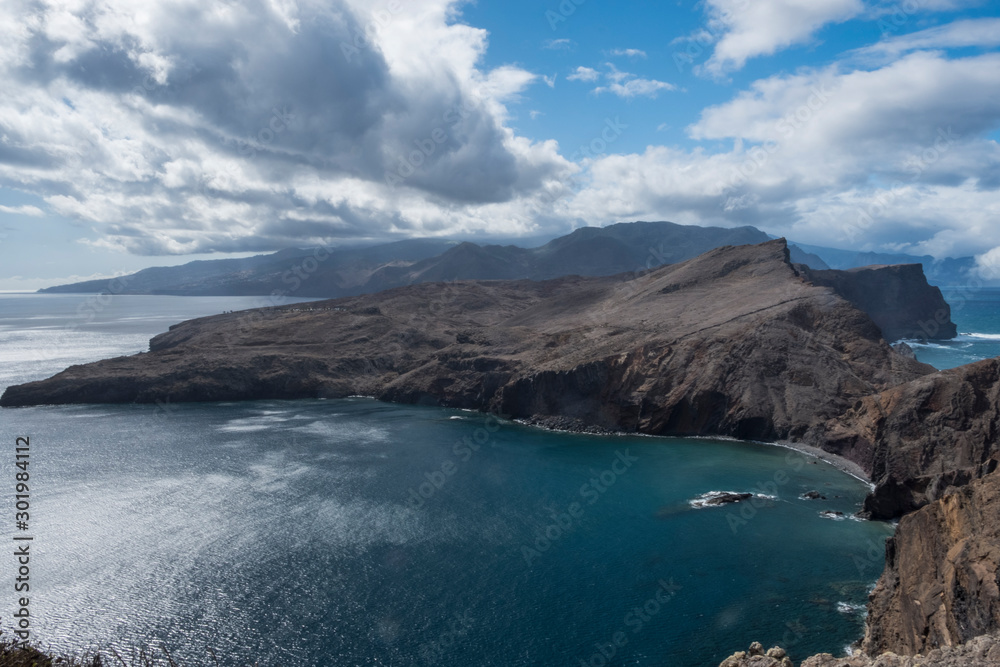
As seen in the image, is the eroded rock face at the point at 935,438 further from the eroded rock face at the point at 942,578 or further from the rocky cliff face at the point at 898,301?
the rocky cliff face at the point at 898,301

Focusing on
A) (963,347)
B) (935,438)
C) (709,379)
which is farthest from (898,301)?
(935,438)

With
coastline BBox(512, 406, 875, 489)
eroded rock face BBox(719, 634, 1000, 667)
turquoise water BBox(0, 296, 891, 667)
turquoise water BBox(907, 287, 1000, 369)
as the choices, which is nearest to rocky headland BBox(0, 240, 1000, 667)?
coastline BBox(512, 406, 875, 489)

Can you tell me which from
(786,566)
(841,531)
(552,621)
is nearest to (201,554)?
(552,621)

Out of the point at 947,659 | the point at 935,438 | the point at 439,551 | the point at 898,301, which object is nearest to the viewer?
the point at 947,659

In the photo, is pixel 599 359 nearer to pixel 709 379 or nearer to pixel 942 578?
pixel 709 379

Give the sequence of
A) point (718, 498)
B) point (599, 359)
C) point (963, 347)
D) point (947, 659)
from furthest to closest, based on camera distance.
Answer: point (963, 347)
point (599, 359)
point (718, 498)
point (947, 659)

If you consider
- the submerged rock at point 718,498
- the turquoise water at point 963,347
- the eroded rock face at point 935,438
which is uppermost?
the eroded rock face at point 935,438

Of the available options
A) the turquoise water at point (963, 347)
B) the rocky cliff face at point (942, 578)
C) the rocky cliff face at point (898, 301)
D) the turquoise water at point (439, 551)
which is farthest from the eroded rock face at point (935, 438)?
the rocky cliff face at point (898, 301)
